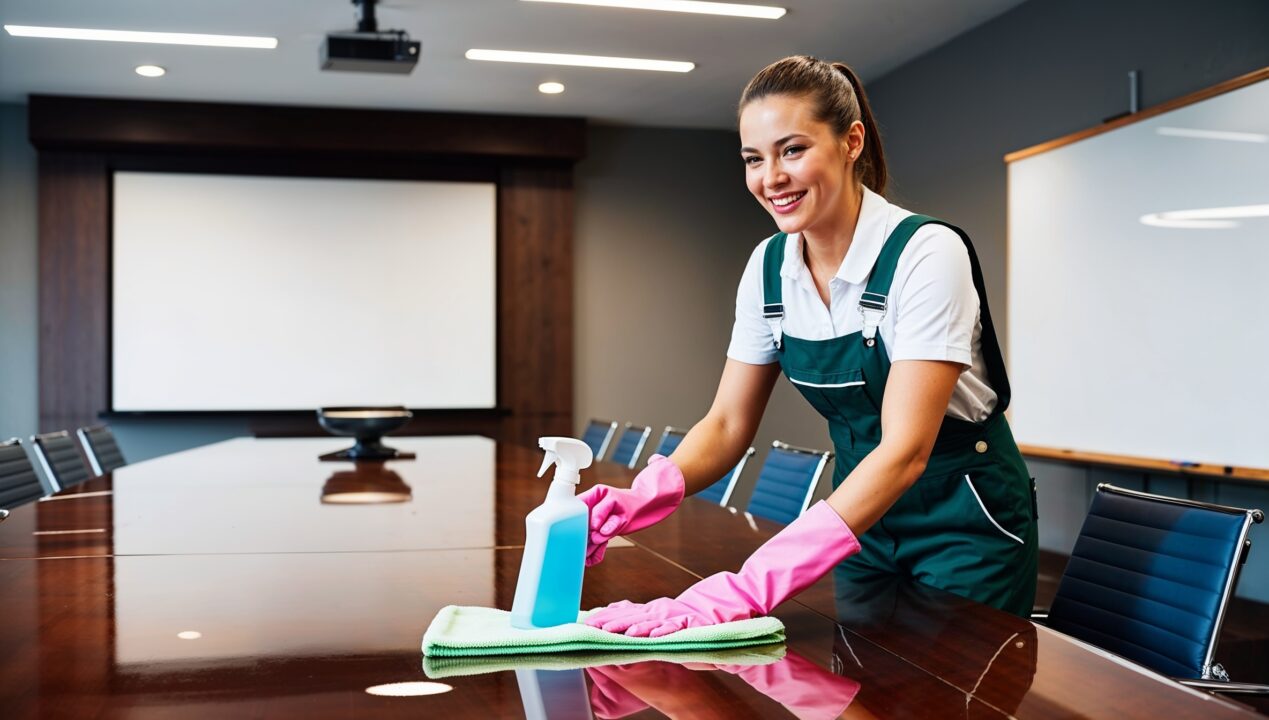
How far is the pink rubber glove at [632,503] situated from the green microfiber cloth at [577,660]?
0.51 ft

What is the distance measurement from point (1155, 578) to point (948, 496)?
1.02ft

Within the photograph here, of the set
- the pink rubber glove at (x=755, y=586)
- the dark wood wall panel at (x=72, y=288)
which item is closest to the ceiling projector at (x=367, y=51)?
the dark wood wall panel at (x=72, y=288)

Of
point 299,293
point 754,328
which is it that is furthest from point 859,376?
point 299,293

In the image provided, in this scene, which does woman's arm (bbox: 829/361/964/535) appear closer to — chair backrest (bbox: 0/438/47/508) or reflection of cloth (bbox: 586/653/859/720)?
reflection of cloth (bbox: 586/653/859/720)

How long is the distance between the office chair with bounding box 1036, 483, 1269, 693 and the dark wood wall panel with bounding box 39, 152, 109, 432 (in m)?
6.36

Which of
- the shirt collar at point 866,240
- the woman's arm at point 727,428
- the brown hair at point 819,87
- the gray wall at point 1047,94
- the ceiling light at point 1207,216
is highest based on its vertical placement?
the gray wall at point 1047,94

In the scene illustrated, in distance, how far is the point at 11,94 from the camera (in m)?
6.53

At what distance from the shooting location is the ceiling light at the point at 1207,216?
3.65 meters

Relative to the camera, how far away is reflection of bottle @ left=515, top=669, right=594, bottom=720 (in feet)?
3.10

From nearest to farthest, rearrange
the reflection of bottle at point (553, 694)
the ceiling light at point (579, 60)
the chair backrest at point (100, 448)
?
the reflection of bottle at point (553, 694)
the chair backrest at point (100, 448)
the ceiling light at point (579, 60)

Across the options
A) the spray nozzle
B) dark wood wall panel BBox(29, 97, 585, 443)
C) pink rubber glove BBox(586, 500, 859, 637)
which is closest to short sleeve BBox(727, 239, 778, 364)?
pink rubber glove BBox(586, 500, 859, 637)

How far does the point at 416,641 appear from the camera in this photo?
1.20 m

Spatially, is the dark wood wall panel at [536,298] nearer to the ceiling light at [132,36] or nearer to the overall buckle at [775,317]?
the ceiling light at [132,36]

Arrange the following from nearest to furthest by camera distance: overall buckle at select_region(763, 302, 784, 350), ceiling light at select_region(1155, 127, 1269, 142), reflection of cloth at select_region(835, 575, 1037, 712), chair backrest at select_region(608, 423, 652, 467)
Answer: reflection of cloth at select_region(835, 575, 1037, 712) → overall buckle at select_region(763, 302, 784, 350) → ceiling light at select_region(1155, 127, 1269, 142) → chair backrest at select_region(608, 423, 652, 467)
